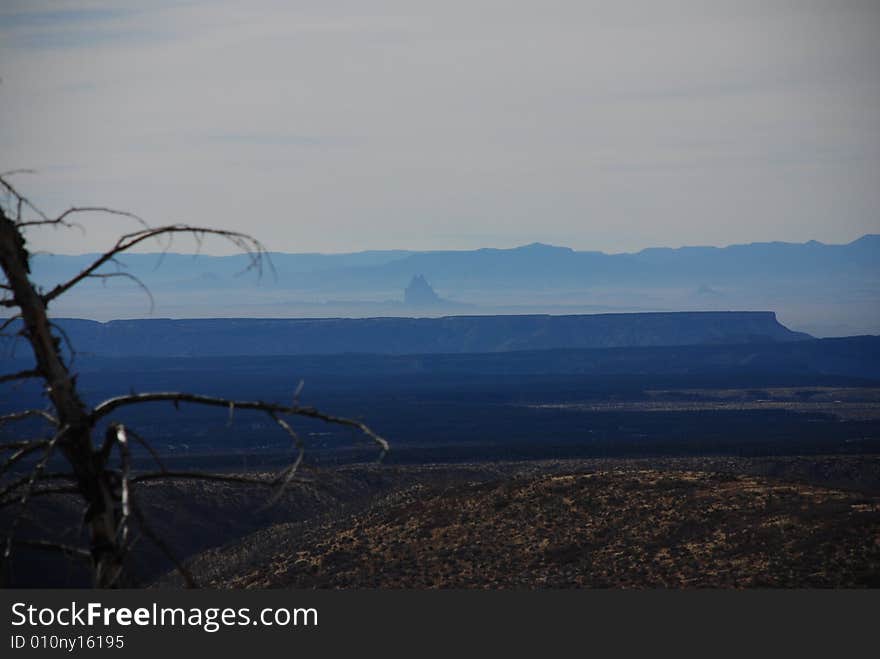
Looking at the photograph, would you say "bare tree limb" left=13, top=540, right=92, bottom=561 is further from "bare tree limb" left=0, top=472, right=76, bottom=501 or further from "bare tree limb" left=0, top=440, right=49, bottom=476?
"bare tree limb" left=0, top=440, right=49, bottom=476

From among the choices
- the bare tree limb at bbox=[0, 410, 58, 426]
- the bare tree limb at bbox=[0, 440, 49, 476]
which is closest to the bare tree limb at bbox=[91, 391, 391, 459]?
the bare tree limb at bbox=[0, 410, 58, 426]

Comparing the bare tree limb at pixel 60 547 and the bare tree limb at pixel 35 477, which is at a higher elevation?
the bare tree limb at pixel 35 477

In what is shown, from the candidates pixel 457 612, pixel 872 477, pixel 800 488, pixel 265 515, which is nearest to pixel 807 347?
pixel 872 477

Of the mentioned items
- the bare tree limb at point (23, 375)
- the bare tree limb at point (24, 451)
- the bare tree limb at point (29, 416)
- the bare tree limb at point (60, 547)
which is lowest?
the bare tree limb at point (60, 547)

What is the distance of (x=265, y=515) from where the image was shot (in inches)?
2479

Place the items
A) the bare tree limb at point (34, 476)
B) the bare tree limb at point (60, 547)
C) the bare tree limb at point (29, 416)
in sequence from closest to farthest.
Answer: the bare tree limb at point (34, 476) → the bare tree limb at point (29, 416) → the bare tree limb at point (60, 547)

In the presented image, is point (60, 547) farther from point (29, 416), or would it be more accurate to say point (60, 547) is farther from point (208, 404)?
point (208, 404)

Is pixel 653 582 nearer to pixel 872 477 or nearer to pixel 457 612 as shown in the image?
pixel 457 612

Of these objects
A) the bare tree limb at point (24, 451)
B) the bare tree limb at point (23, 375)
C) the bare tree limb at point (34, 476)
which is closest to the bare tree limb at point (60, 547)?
the bare tree limb at point (34, 476)

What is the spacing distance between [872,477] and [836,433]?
3254 cm

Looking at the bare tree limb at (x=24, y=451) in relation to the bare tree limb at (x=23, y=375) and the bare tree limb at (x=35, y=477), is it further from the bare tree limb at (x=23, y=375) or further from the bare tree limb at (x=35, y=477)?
the bare tree limb at (x=23, y=375)

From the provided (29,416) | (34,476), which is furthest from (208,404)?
(29,416)

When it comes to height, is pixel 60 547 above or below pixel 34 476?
below

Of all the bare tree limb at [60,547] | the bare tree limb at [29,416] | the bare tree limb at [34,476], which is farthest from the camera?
the bare tree limb at [60,547]
